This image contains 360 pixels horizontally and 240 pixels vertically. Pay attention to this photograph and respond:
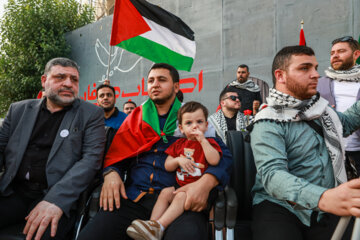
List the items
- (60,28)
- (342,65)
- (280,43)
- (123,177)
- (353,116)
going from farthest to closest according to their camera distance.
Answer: (60,28)
(280,43)
(342,65)
(123,177)
(353,116)

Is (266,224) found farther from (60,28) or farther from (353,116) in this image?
(60,28)

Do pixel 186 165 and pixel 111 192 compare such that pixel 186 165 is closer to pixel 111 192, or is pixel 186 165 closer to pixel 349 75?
pixel 111 192

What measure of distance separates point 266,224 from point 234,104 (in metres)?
3.14

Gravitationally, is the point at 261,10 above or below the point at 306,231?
above

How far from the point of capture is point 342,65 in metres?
2.92

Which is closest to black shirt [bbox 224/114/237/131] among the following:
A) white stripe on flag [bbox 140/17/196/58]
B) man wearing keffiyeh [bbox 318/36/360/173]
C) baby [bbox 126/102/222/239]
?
white stripe on flag [bbox 140/17/196/58]

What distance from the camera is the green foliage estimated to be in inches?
481

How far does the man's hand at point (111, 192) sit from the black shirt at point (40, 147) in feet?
1.64

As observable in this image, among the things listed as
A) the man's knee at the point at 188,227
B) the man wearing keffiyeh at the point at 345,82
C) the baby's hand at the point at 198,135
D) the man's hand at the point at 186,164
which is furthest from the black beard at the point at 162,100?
the man wearing keffiyeh at the point at 345,82

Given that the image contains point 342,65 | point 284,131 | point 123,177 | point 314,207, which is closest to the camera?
point 314,207

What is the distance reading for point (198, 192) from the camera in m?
1.84

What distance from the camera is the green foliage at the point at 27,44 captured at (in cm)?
1221

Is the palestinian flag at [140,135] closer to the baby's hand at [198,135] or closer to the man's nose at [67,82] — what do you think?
the baby's hand at [198,135]

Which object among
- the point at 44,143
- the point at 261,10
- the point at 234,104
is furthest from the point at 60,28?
the point at 44,143
